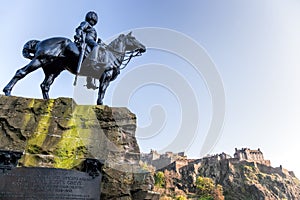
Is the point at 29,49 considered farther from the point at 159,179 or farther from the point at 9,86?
the point at 159,179

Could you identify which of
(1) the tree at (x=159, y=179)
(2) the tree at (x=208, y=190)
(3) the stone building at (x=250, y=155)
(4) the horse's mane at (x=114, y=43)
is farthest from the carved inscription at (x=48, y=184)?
(3) the stone building at (x=250, y=155)

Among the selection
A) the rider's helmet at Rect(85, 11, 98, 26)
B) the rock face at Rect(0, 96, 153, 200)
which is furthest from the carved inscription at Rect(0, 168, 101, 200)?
the rider's helmet at Rect(85, 11, 98, 26)

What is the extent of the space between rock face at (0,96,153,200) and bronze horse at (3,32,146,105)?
82cm

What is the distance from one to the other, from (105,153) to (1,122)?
2.27 meters

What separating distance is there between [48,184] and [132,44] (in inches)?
176

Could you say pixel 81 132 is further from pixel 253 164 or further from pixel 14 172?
pixel 253 164

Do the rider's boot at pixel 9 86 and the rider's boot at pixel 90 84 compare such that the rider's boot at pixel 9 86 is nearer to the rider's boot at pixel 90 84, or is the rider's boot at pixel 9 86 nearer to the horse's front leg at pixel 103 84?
the rider's boot at pixel 90 84

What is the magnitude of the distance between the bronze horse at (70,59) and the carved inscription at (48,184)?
7.58ft

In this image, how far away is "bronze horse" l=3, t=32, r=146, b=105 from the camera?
589cm

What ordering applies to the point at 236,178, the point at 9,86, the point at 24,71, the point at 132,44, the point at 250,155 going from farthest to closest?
the point at 250,155, the point at 236,178, the point at 132,44, the point at 24,71, the point at 9,86

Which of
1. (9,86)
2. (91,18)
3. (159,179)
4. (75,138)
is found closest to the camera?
(75,138)

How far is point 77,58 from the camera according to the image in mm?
6297

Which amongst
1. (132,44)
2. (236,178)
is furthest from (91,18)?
(236,178)

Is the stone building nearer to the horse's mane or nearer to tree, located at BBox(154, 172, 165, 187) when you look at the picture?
tree, located at BBox(154, 172, 165, 187)
